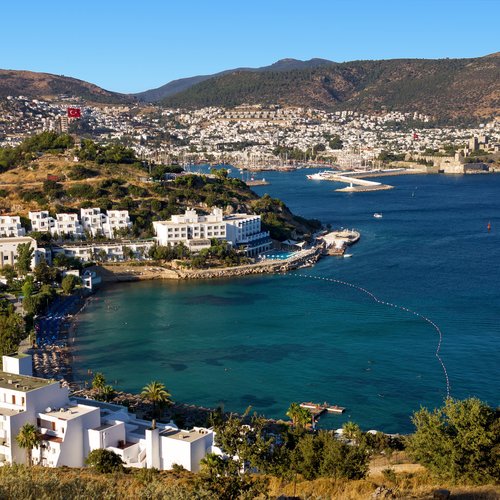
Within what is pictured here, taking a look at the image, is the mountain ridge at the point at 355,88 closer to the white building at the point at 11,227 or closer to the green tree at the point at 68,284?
the white building at the point at 11,227

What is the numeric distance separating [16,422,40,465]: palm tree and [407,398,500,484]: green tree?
18.8 feet

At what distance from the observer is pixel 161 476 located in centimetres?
1035

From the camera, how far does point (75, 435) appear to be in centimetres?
1212

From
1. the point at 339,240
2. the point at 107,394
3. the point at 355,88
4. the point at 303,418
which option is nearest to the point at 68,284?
the point at 107,394

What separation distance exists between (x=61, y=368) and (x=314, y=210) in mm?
31397

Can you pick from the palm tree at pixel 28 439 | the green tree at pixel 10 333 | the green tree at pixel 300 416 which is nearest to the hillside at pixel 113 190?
the green tree at pixel 10 333

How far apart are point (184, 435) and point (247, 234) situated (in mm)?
20966

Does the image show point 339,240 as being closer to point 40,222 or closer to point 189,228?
point 189,228

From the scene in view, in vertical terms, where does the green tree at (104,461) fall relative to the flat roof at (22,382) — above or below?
below

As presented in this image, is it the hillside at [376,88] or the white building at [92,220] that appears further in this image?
the hillside at [376,88]

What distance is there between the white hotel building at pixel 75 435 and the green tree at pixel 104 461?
0.57m

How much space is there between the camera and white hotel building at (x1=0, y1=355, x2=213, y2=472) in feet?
38.8

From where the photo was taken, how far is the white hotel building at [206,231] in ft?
102

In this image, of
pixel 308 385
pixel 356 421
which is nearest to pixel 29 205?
pixel 308 385
